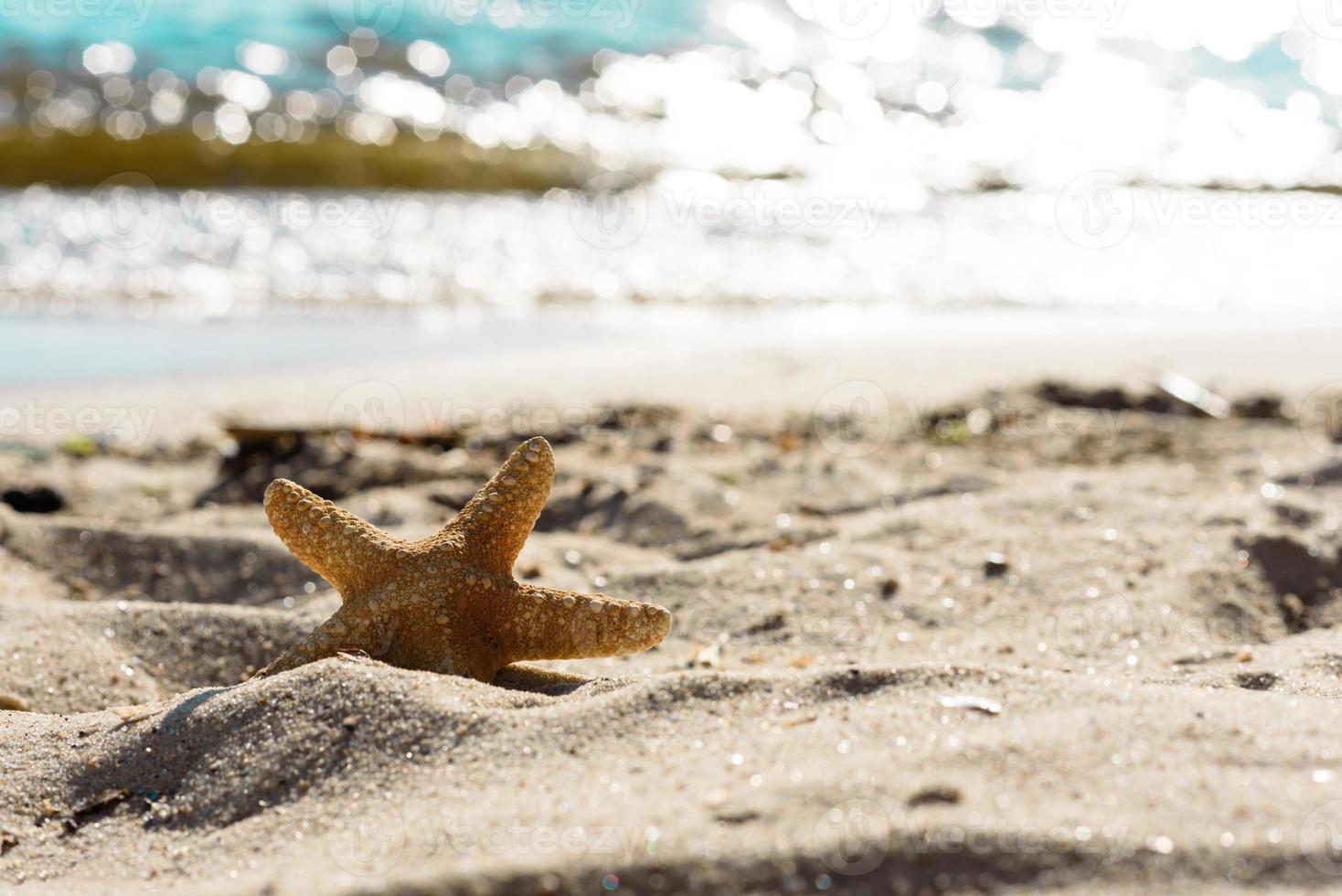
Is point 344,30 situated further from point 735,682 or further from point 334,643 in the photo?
point 735,682

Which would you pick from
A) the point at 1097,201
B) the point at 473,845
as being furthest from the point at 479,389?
the point at 1097,201

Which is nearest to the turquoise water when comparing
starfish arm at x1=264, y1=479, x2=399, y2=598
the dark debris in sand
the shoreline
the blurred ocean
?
the blurred ocean

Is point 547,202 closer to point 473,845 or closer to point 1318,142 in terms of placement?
point 1318,142

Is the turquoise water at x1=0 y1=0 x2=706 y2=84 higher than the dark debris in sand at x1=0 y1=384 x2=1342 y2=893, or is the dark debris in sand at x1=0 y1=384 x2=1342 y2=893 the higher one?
the turquoise water at x1=0 y1=0 x2=706 y2=84

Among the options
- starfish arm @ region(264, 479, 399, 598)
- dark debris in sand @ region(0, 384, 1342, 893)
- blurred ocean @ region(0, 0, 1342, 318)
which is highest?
blurred ocean @ region(0, 0, 1342, 318)

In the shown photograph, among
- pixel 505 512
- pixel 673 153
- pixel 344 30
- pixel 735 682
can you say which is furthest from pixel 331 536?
pixel 344 30

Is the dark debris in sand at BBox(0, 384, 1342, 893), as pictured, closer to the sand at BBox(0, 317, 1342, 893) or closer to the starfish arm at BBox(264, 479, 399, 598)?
the sand at BBox(0, 317, 1342, 893)

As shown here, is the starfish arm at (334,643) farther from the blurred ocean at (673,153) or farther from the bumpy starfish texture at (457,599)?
the blurred ocean at (673,153)
